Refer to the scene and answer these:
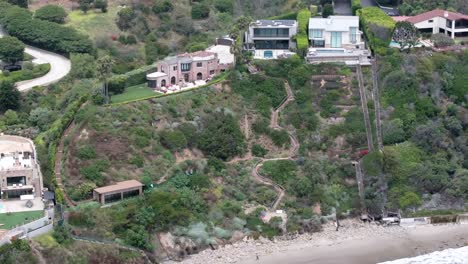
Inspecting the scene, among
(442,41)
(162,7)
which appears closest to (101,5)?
(162,7)

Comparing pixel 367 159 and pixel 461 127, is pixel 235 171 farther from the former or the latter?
pixel 461 127

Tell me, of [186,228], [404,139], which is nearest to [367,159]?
[404,139]

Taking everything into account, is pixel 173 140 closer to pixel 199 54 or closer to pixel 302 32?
pixel 199 54

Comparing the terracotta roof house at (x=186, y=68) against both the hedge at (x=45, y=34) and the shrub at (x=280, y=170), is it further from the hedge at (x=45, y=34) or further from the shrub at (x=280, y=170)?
the shrub at (x=280, y=170)

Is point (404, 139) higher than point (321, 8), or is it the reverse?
point (321, 8)

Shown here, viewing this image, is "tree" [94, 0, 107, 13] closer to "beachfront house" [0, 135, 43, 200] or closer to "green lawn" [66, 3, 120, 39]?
"green lawn" [66, 3, 120, 39]

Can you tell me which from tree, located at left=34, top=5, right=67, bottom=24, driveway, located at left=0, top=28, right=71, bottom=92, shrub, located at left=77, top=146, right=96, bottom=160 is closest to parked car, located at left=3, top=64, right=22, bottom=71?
driveway, located at left=0, top=28, right=71, bottom=92
